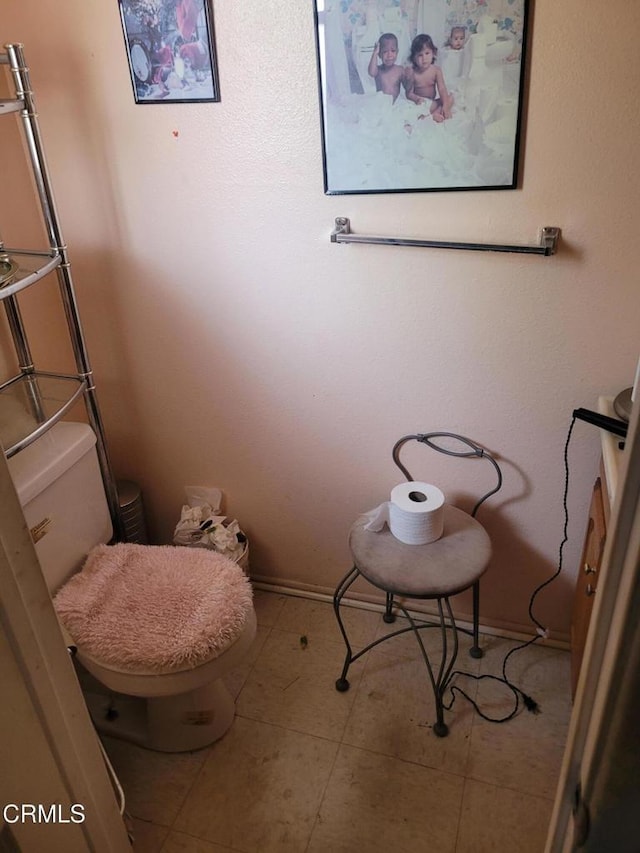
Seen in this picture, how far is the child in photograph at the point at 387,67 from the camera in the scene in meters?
1.39

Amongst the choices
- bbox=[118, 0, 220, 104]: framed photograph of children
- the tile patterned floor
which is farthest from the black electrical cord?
bbox=[118, 0, 220, 104]: framed photograph of children

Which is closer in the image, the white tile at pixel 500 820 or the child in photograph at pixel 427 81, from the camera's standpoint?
the child in photograph at pixel 427 81

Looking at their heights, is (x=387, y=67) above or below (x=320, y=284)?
above

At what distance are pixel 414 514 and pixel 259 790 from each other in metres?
0.79

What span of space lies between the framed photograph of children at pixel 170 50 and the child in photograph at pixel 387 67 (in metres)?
0.39

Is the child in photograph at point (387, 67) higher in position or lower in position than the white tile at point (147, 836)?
higher

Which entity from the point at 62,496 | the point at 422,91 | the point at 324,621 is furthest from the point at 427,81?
the point at 324,621

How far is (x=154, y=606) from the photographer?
5.20 ft

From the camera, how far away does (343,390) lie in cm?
182

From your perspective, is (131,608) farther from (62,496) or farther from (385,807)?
(385,807)

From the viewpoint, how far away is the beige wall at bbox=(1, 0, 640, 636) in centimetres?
142

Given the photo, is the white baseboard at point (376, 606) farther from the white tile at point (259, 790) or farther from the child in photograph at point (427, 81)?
the child in photograph at point (427, 81)

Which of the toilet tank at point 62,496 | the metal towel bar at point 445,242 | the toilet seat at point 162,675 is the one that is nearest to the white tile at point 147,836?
the toilet seat at point 162,675

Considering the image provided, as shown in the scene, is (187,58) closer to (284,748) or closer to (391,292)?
(391,292)
